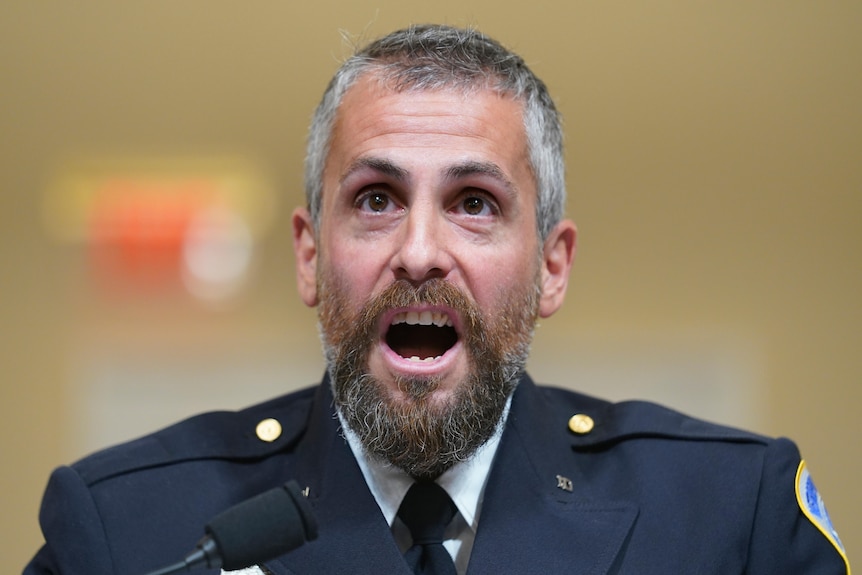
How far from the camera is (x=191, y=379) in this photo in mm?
2756

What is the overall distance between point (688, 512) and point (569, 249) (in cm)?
54

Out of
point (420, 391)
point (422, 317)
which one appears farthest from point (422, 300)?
point (420, 391)

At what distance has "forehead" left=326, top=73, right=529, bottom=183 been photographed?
5.62 ft

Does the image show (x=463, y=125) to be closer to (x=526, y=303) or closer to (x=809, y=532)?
(x=526, y=303)

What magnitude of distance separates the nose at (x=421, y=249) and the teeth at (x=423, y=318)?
0.05 m

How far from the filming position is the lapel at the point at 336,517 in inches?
63.6

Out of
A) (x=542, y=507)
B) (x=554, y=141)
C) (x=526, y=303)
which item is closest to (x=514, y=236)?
(x=526, y=303)

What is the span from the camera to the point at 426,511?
1.69m

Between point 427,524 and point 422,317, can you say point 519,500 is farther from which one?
point 422,317

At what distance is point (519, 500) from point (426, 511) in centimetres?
16

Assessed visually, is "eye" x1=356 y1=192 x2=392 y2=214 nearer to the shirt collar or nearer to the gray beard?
the gray beard

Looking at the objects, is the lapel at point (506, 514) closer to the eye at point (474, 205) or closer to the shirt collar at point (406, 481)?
the shirt collar at point (406, 481)

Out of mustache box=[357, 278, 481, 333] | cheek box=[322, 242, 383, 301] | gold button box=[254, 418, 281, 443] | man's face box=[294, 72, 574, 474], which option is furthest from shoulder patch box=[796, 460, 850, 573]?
gold button box=[254, 418, 281, 443]

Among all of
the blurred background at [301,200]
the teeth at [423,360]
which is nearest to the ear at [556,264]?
the teeth at [423,360]
